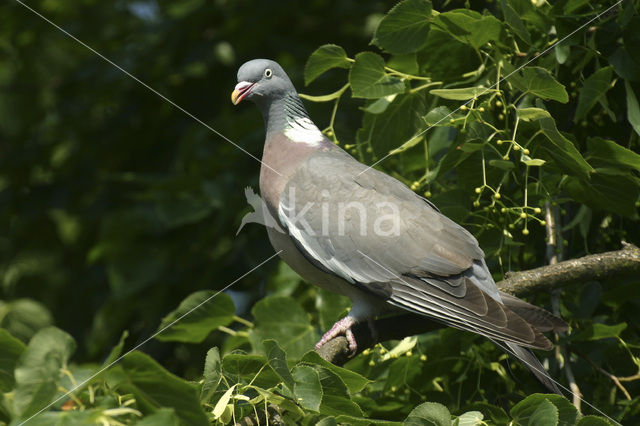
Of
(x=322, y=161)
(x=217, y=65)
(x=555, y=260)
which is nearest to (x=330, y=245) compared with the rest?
(x=322, y=161)

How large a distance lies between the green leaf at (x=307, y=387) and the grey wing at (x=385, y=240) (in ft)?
2.03

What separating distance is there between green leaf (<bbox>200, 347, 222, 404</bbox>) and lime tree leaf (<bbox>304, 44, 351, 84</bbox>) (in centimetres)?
128

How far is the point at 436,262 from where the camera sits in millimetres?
2529

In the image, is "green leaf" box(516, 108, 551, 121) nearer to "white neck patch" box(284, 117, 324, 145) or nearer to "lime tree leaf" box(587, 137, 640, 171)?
"lime tree leaf" box(587, 137, 640, 171)

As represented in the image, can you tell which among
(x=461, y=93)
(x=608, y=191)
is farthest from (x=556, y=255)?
(x=461, y=93)

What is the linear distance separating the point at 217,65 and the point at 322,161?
7.54 feet

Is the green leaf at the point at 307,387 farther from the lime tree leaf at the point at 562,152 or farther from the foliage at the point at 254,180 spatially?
the lime tree leaf at the point at 562,152

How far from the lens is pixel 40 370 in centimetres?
167

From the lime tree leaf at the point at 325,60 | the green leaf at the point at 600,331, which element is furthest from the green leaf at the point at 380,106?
the green leaf at the point at 600,331

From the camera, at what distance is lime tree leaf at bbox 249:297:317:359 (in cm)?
292

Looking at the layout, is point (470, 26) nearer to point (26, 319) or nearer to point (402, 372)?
point (402, 372)

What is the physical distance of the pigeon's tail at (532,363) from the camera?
233 cm

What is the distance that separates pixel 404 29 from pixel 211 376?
1413 mm

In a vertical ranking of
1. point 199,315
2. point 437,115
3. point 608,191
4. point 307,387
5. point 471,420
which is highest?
point 437,115
